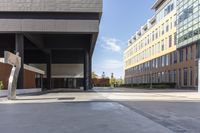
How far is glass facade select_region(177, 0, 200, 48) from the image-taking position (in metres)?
64.8

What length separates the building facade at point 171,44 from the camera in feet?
224

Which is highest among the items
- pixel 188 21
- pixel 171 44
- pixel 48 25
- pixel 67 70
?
pixel 188 21

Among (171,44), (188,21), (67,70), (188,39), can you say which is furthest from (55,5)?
(67,70)

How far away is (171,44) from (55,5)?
150ft

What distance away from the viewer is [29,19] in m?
43.3

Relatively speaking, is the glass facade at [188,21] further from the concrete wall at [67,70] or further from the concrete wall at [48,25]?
the concrete wall at [67,70]

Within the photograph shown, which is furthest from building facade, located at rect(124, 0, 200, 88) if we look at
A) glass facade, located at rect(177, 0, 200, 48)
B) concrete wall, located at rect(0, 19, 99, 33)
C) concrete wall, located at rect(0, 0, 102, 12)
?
concrete wall, located at rect(0, 19, 99, 33)

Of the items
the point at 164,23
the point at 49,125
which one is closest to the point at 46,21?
the point at 49,125

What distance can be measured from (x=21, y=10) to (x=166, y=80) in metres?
53.6

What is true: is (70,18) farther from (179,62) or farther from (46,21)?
(179,62)

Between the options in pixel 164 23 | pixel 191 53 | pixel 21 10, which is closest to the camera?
pixel 21 10

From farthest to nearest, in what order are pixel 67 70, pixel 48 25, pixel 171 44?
pixel 67 70, pixel 171 44, pixel 48 25

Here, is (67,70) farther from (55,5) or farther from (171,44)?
(55,5)

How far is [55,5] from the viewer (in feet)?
142
